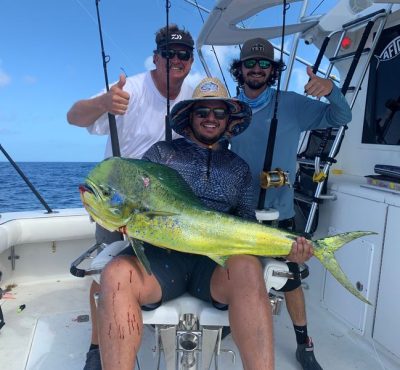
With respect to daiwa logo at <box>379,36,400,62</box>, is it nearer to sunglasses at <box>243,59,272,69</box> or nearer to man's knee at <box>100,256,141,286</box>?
sunglasses at <box>243,59,272,69</box>

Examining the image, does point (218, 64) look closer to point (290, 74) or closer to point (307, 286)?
point (290, 74)

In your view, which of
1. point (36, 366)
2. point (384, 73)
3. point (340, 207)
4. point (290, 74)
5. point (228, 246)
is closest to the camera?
point (228, 246)

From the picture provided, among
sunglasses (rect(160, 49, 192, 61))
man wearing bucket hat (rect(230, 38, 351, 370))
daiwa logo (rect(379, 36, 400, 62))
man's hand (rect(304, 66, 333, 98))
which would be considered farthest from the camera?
daiwa logo (rect(379, 36, 400, 62))

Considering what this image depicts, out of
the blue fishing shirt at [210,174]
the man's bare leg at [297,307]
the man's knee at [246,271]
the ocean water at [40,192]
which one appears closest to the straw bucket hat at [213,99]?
the blue fishing shirt at [210,174]

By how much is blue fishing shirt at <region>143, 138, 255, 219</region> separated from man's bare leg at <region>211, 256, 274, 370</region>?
0.39m

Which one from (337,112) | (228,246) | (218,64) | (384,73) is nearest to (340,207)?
(337,112)

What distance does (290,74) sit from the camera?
411cm

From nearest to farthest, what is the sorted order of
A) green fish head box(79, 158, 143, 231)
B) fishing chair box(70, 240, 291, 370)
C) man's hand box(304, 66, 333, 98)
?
1. green fish head box(79, 158, 143, 231)
2. fishing chair box(70, 240, 291, 370)
3. man's hand box(304, 66, 333, 98)

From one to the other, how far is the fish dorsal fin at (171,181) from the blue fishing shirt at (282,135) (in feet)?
2.95

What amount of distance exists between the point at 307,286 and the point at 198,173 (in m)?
1.74

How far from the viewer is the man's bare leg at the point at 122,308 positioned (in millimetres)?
1616

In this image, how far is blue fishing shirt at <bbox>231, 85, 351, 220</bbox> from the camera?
2.64m

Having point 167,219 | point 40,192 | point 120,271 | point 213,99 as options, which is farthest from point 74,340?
point 40,192

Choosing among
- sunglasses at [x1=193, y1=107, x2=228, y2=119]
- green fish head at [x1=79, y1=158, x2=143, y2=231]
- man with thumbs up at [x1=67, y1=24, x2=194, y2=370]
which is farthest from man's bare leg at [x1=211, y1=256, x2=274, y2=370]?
man with thumbs up at [x1=67, y1=24, x2=194, y2=370]
